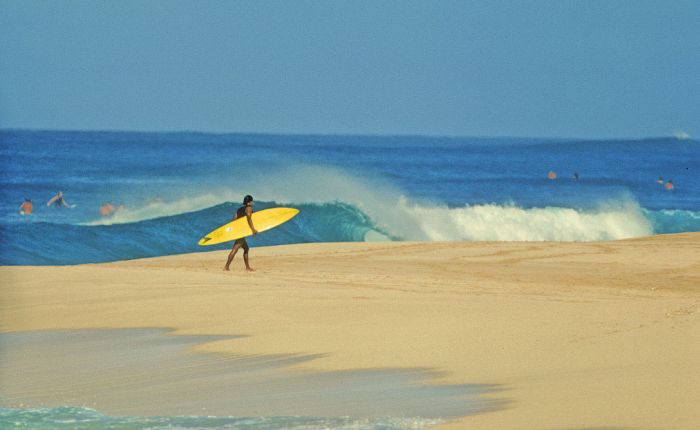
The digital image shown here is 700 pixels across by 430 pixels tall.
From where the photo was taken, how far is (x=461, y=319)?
35.8ft

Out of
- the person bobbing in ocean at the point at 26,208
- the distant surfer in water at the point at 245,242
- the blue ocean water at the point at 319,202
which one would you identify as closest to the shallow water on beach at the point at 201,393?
the distant surfer in water at the point at 245,242

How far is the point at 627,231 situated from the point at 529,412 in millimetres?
29985

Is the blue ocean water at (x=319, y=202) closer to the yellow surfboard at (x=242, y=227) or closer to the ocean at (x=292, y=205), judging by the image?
the ocean at (x=292, y=205)

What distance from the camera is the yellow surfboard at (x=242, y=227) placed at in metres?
17.8

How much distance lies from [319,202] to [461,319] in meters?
26.8

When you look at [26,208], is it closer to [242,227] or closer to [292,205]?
[292,205]

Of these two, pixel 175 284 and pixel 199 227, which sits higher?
pixel 199 227

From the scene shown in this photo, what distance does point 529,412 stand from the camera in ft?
23.2

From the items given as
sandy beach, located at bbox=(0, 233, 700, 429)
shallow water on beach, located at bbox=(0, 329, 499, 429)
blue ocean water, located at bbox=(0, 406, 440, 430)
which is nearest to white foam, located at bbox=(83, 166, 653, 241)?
sandy beach, located at bbox=(0, 233, 700, 429)

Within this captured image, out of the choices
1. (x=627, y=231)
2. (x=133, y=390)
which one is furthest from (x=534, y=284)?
(x=627, y=231)

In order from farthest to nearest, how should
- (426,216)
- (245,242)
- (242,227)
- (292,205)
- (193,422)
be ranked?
1. (292,205)
2. (426,216)
3. (242,227)
4. (245,242)
5. (193,422)

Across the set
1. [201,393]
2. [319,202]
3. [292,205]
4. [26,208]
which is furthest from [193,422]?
[319,202]

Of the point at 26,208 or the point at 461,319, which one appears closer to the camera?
the point at 461,319

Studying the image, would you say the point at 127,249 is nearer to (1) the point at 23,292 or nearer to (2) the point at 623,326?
(1) the point at 23,292
